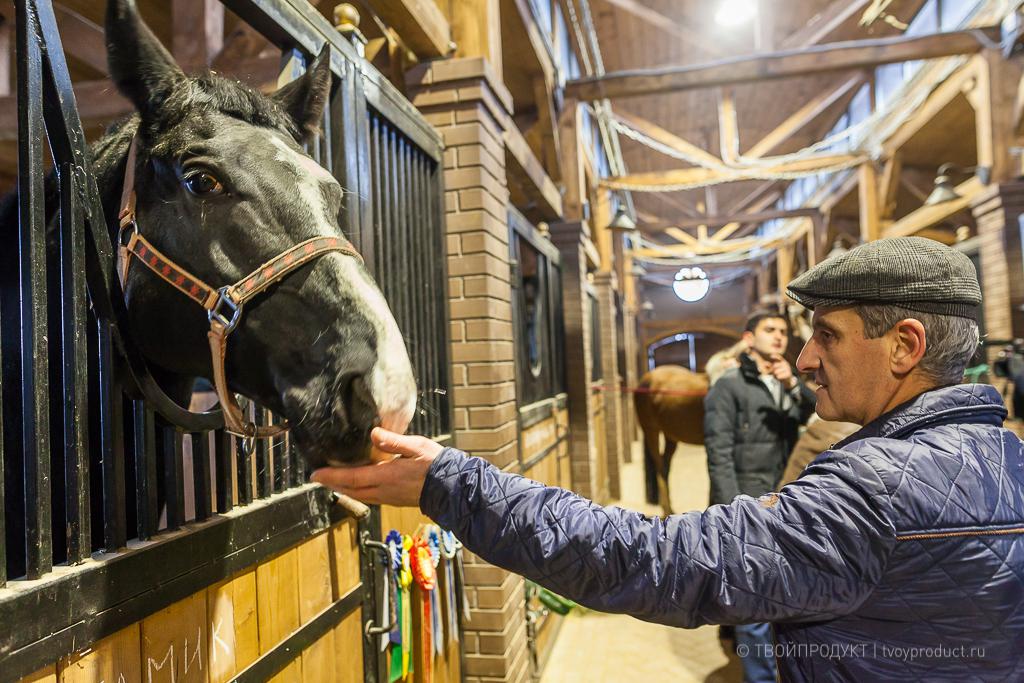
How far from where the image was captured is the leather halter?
111 cm

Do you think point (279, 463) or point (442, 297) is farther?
point (442, 297)

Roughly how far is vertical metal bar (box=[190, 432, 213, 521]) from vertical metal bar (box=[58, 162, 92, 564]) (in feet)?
1.05

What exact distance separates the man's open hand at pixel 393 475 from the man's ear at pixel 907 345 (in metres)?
0.88

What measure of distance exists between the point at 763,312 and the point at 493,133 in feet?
7.22

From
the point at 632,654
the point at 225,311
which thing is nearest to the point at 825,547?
the point at 225,311

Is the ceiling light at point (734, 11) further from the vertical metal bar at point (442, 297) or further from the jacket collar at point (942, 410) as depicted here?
the jacket collar at point (942, 410)

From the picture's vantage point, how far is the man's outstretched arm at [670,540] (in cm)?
100

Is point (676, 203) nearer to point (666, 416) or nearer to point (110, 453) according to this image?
point (666, 416)

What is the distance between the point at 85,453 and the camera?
43.4 inches

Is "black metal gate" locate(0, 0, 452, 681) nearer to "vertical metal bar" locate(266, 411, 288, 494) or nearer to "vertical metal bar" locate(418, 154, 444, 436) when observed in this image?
"vertical metal bar" locate(266, 411, 288, 494)

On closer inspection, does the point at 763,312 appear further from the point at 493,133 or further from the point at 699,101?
the point at 699,101

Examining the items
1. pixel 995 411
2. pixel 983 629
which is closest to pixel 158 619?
pixel 983 629

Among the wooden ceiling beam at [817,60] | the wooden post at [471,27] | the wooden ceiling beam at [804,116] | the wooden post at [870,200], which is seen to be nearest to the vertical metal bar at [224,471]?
the wooden post at [471,27]

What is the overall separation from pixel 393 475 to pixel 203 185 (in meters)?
0.64
